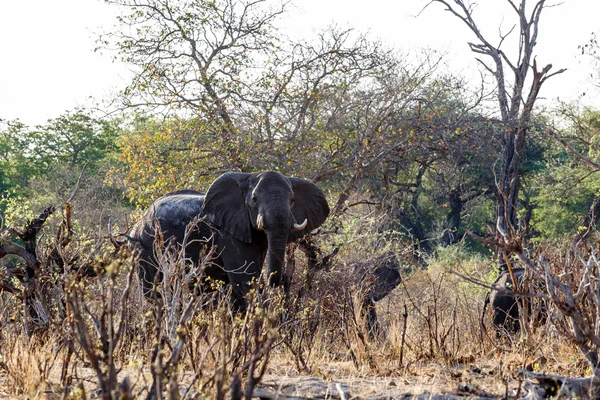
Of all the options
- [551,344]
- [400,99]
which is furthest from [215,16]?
[551,344]

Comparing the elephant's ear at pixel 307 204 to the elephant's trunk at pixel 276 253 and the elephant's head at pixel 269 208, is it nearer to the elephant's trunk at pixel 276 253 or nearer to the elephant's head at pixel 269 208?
the elephant's head at pixel 269 208

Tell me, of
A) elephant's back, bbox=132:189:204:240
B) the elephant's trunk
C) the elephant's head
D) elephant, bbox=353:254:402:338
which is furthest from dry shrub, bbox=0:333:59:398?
elephant, bbox=353:254:402:338

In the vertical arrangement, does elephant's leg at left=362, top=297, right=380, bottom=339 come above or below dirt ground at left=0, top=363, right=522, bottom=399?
above

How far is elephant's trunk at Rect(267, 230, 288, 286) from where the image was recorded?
29.5ft

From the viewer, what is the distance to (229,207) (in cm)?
998

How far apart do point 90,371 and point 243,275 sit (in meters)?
4.26

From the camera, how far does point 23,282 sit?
793 cm

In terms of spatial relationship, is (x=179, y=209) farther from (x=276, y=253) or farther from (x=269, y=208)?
(x=276, y=253)

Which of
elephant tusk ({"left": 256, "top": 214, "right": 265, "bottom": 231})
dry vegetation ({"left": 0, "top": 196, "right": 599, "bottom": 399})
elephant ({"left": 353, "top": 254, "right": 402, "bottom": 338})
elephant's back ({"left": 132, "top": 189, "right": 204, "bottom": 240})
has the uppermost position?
elephant's back ({"left": 132, "top": 189, "right": 204, "bottom": 240})

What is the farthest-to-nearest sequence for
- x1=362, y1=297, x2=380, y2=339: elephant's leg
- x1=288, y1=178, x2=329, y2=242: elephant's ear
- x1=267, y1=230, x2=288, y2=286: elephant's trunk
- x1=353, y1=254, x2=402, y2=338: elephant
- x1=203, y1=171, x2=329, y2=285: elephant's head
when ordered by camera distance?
x1=353, y1=254, x2=402, y2=338: elephant < x1=288, y1=178, x2=329, y2=242: elephant's ear < x1=203, y1=171, x2=329, y2=285: elephant's head < x1=267, y1=230, x2=288, y2=286: elephant's trunk < x1=362, y1=297, x2=380, y2=339: elephant's leg

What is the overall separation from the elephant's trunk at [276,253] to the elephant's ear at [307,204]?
2.90 ft

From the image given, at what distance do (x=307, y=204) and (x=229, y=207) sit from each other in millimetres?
998

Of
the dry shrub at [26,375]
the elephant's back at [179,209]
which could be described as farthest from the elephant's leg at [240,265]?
the dry shrub at [26,375]

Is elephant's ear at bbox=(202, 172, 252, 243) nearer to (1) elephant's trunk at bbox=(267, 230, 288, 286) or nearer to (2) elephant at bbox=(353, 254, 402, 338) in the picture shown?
(1) elephant's trunk at bbox=(267, 230, 288, 286)
